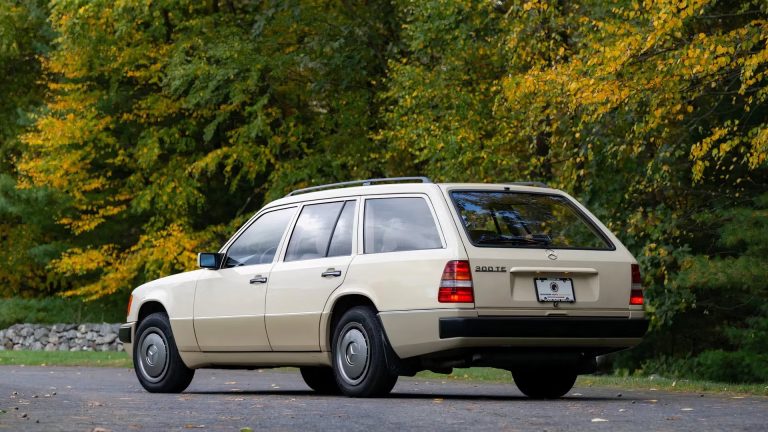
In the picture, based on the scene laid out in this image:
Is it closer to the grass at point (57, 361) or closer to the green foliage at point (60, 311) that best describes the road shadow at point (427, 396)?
the grass at point (57, 361)

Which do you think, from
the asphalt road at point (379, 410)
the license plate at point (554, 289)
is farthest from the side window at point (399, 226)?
the asphalt road at point (379, 410)

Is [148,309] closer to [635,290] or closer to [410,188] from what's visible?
[410,188]

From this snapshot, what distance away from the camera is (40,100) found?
1423 inches

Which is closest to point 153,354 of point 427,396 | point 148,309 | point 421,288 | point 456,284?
point 148,309

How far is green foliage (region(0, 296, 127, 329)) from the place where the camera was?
35.1m

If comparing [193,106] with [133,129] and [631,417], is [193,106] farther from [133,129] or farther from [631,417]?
[631,417]

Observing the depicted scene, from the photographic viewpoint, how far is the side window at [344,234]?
11.8m

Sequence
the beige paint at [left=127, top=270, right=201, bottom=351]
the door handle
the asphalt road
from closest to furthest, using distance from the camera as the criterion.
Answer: the asphalt road < the door handle < the beige paint at [left=127, top=270, right=201, bottom=351]

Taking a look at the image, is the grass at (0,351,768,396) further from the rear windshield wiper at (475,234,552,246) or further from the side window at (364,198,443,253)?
the side window at (364,198,443,253)

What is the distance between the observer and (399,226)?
37.8 feet

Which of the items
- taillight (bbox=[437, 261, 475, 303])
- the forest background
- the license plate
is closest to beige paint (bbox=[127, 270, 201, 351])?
taillight (bbox=[437, 261, 475, 303])

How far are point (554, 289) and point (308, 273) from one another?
7.01ft

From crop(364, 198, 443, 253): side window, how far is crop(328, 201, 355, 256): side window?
0.56 feet

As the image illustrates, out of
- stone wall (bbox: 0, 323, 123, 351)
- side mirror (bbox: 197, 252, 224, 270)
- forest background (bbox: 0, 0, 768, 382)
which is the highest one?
forest background (bbox: 0, 0, 768, 382)
